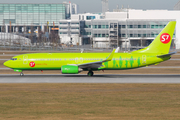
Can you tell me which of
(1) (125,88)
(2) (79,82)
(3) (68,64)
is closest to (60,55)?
(3) (68,64)

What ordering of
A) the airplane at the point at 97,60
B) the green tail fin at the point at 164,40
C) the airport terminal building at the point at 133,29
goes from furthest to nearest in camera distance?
the airport terminal building at the point at 133,29, the green tail fin at the point at 164,40, the airplane at the point at 97,60

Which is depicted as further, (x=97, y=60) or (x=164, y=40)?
(x=164, y=40)

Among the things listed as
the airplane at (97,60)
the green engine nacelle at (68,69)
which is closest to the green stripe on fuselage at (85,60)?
the airplane at (97,60)

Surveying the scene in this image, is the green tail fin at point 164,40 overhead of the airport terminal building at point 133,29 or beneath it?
beneath

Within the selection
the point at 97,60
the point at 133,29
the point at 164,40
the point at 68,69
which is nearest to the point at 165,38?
the point at 164,40

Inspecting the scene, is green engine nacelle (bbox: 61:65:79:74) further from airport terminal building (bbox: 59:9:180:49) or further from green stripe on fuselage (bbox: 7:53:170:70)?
airport terminal building (bbox: 59:9:180:49)

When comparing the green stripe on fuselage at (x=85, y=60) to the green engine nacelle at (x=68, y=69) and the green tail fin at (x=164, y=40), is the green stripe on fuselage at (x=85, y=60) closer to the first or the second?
the green tail fin at (x=164, y=40)

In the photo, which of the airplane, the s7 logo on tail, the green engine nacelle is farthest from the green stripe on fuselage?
the s7 logo on tail

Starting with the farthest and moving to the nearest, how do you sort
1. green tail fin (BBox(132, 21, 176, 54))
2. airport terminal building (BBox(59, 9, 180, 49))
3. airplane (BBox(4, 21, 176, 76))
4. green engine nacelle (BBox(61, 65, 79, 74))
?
airport terminal building (BBox(59, 9, 180, 49))
green tail fin (BBox(132, 21, 176, 54))
airplane (BBox(4, 21, 176, 76))
green engine nacelle (BBox(61, 65, 79, 74))

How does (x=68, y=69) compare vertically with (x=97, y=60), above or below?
below

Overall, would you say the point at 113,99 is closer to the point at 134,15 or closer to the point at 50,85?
the point at 50,85

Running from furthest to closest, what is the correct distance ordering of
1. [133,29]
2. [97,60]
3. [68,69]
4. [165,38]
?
[133,29], [165,38], [97,60], [68,69]

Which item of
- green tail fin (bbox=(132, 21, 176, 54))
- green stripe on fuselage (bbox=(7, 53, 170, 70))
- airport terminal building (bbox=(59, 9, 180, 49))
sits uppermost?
airport terminal building (bbox=(59, 9, 180, 49))

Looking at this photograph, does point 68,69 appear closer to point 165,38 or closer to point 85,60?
point 85,60
